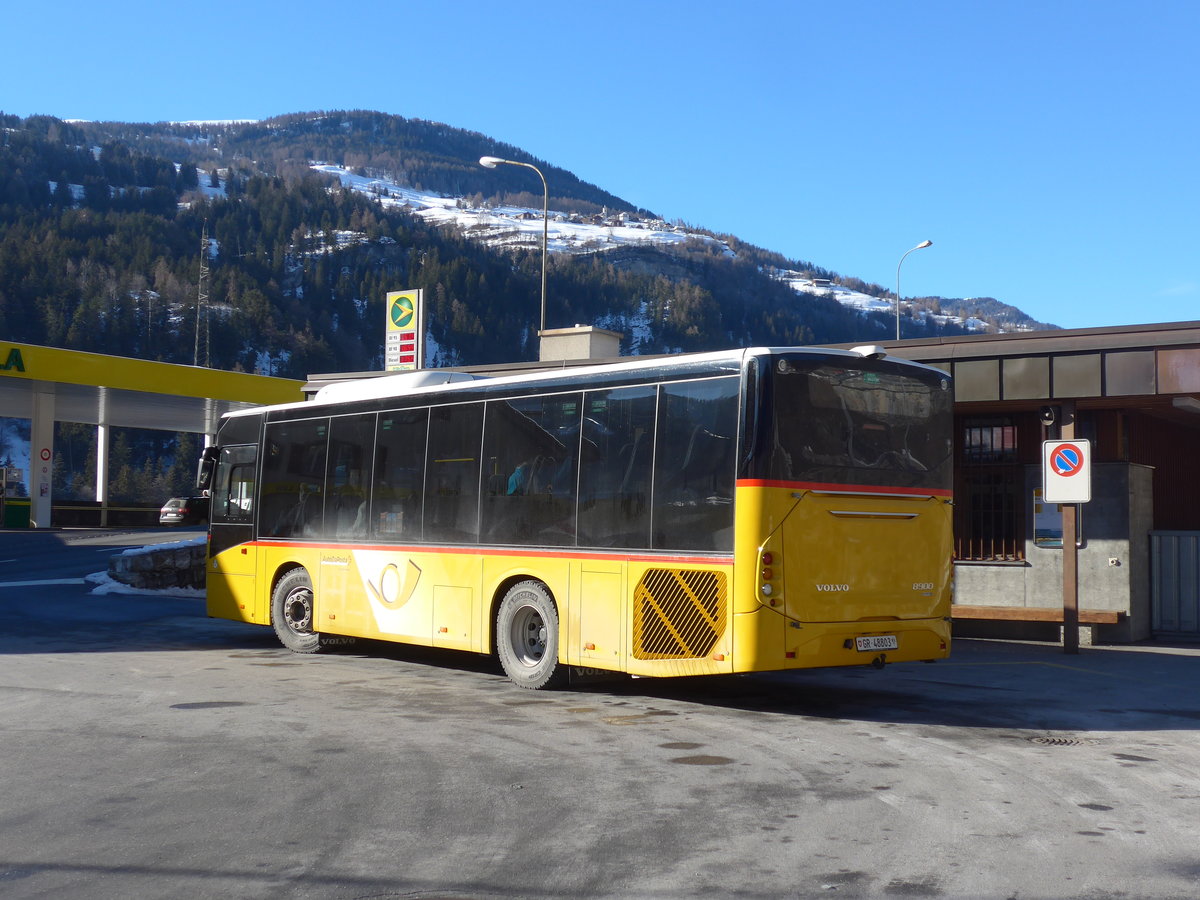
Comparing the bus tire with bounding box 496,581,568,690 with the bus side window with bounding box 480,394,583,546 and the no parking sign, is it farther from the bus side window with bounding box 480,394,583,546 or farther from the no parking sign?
the no parking sign

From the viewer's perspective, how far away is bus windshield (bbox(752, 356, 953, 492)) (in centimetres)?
1016

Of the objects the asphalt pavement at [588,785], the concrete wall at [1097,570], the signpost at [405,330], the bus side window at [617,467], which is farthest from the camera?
the signpost at [405,330]

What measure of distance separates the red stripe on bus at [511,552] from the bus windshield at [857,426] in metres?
0.99

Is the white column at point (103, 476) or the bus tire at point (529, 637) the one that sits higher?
the white column at point (103, 476)

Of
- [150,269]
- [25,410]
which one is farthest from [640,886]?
[150,269]

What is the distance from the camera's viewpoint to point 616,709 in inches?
429

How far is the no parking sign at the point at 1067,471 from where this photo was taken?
15.5 metres

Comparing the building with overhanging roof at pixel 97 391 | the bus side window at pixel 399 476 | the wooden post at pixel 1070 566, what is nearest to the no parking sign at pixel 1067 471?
the wooden post at pixel 1070 566

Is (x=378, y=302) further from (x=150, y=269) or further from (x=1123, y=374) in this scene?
(x=1123, y=374)

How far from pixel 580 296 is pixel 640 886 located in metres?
163

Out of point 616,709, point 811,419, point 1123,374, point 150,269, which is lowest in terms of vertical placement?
point 616,709

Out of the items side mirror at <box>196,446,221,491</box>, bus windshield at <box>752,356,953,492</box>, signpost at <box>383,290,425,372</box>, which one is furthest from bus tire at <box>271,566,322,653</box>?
signpost at <box>383,290,425,372</box>

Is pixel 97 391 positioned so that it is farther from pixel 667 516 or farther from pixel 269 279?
pixel 269 279

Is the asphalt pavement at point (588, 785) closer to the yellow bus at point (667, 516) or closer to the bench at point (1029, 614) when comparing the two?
the yellow bus at point (667, 516)
